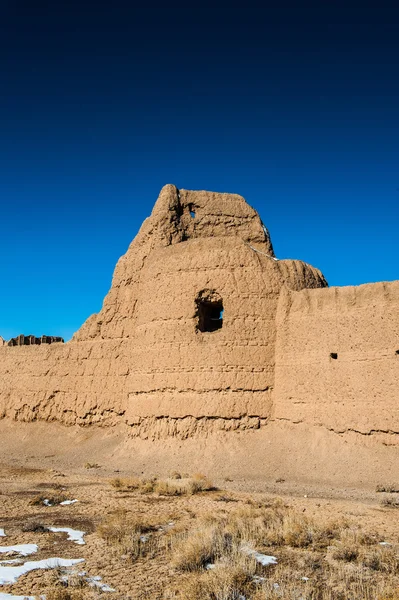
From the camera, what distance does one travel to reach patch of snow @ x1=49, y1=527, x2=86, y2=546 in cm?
948

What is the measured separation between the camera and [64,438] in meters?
24.7

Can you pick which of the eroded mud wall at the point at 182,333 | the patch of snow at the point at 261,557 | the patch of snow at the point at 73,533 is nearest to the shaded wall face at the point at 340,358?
the eroded mud wall at the point at 182,333

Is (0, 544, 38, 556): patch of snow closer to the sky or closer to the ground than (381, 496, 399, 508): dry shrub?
closer to the ground

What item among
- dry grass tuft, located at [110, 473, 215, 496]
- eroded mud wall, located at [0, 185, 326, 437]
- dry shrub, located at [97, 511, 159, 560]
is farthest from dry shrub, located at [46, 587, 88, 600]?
eroded mud wall, located at [0, 185, 326, 437]

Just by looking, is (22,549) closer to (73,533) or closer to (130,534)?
(73,533)

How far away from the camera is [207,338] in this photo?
→ 19.4m

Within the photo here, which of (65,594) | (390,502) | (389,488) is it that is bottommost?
(65,594)

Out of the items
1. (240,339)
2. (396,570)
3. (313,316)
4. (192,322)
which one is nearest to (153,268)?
(192,322)

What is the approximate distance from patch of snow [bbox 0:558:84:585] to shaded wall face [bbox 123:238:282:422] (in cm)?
1082

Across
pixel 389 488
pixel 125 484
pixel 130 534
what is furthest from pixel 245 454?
pixel 130 534

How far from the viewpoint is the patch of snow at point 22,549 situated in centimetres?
859

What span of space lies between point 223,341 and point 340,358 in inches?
161

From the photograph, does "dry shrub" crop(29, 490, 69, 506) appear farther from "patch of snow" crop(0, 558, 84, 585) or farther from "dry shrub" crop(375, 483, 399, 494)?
"dry shrub" crop(375, 483, 399, 494)

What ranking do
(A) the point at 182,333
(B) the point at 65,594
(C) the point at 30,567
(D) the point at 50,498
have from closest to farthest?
1. (B) the point at 65,594
2. (C) the point at 30,567
3. (D) the point at 50,498
4. (A) the point at 182,333
